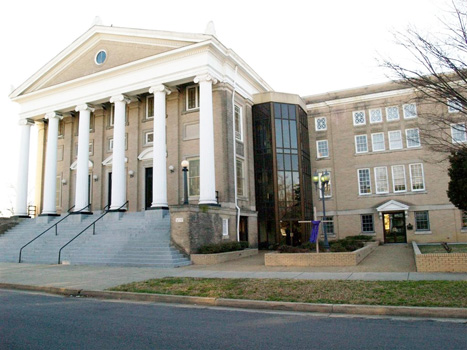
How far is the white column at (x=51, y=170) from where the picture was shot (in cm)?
2691

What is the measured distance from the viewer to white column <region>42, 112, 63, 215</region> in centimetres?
2691

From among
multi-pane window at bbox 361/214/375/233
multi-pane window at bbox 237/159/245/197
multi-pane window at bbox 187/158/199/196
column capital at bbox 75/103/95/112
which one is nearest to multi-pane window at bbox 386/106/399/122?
multi-pane window at bbox 361/214/375/233

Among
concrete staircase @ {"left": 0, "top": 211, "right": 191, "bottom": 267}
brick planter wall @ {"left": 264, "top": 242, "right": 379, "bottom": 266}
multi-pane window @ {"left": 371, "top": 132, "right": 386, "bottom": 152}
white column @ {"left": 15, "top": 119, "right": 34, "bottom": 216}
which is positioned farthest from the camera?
multi-pane window @ {"left": 371, "top": 132, "right": 386, "bottom": 152}

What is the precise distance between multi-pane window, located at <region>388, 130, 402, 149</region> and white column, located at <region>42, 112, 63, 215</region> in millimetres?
25185

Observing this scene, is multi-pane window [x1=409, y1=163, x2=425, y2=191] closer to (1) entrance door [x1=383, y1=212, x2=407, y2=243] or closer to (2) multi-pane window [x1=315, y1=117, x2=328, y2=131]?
(1) entrance door [x1=383, y1=212, x2=407, y2=243]

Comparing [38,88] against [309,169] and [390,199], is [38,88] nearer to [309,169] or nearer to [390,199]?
[309,169]

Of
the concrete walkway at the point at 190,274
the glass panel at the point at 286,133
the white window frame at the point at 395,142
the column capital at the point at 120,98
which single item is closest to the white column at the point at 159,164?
the column capital at the point at 120,98

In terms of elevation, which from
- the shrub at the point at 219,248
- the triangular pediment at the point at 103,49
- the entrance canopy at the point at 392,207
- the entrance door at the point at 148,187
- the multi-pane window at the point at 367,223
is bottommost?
the shrub at the point at 219,248

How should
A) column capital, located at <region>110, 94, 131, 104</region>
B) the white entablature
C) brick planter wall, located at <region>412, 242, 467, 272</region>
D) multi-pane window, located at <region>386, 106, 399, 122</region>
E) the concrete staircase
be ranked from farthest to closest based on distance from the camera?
multi-pane window, located at <region>386, 106, 399, 122</region>
column capital, located at <region>110, 94, 131, 104</region>
the white entablature
the concrete staircase
brick planter wall, located at <region>412, 242, 467, 272</region>

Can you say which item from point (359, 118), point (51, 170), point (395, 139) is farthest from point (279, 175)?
point (51, 170)

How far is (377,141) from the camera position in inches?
1252

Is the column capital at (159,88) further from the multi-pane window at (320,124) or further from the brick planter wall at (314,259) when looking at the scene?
the multi-pane window at (320,124)

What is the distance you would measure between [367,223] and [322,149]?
7.03 meters

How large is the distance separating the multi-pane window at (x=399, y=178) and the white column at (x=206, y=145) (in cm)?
1601
